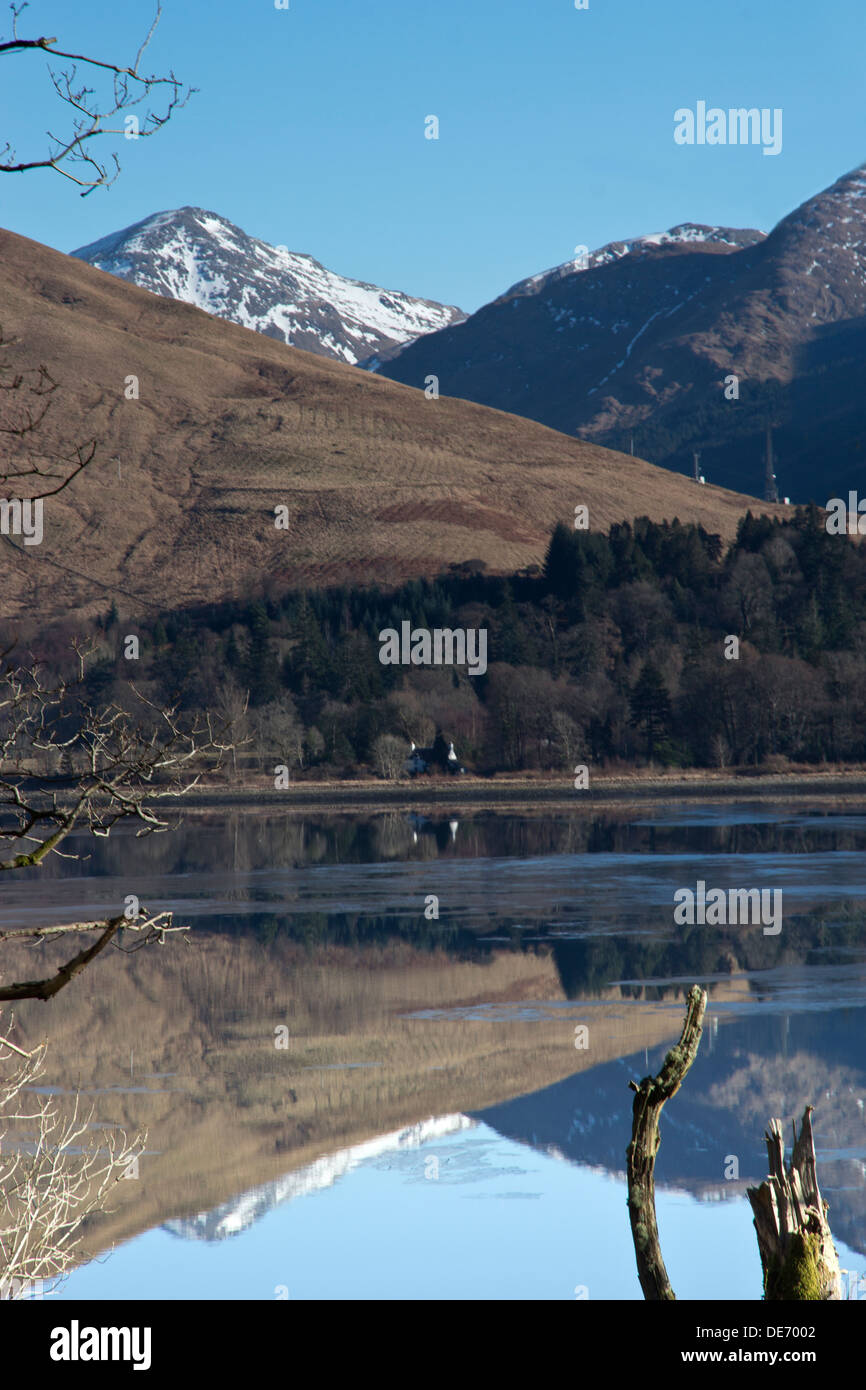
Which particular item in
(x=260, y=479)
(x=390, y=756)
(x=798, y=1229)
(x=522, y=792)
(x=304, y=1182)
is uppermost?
(x=260, y=479)

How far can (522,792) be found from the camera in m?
78.6

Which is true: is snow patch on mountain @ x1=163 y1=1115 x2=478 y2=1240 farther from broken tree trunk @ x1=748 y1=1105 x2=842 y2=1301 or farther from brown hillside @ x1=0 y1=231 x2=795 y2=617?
brown hillside @ x1=0 y1=231 x2=795 y2=617

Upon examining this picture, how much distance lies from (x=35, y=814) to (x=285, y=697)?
95.8 m

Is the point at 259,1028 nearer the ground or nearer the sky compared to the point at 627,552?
nearer the ground

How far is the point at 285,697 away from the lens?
332ft

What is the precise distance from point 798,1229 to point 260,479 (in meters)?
157

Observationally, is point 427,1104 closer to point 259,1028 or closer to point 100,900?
point 259,1028

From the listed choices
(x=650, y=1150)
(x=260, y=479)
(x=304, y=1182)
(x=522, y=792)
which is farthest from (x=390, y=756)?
(x=650, y=1150)

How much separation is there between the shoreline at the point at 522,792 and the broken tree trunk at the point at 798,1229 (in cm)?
6102

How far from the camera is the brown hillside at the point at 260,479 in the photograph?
141 m

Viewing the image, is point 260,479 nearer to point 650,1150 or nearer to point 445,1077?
point 445,1077

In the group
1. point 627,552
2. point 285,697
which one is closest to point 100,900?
point 285,697

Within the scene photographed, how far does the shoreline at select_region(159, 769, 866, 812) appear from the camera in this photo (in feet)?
236

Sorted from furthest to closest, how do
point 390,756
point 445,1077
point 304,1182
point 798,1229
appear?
point 390,756, point 445,1077, point 304,1182, point 798,1229
